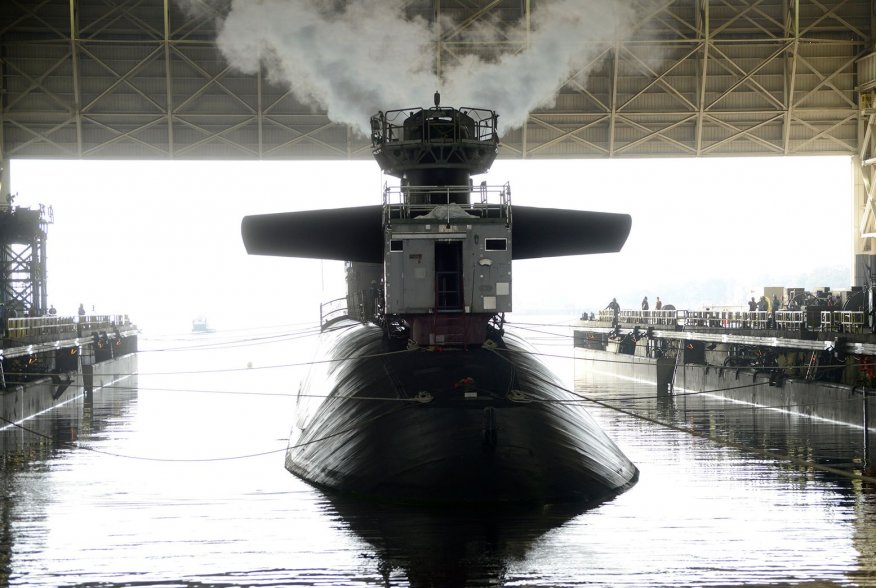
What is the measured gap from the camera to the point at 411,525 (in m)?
13.6

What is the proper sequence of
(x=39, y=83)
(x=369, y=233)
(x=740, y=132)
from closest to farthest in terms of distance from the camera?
(x=369, y=233) < (x=39, y=83) < (x=740, y=132)

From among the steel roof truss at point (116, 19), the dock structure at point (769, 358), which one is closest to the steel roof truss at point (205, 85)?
the steel roof truss at point (116, 19)

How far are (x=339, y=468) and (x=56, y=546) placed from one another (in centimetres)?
461

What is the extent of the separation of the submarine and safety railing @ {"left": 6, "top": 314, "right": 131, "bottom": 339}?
40.5 feet

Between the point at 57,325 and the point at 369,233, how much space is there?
786 inches

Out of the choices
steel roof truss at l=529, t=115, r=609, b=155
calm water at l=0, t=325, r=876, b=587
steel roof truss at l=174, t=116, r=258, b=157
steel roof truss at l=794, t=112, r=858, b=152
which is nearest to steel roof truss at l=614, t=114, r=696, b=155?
steel roof truss at l=529, t=115, r=609, b=155

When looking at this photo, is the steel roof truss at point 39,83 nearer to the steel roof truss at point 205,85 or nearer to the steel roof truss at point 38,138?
the steel roof truss at point 38,138

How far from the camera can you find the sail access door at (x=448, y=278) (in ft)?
60.9

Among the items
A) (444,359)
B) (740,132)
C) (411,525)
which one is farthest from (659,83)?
(411,525)

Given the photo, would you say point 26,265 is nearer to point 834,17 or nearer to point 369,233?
point 369,233

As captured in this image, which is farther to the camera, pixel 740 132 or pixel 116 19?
pixel 740 132

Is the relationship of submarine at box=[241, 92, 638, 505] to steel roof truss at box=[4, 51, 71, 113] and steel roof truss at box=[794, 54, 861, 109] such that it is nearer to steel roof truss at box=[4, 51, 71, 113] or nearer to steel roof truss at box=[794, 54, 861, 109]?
steel roof truss at box=[4, 51, 71, 113]

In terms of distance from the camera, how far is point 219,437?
2470cm

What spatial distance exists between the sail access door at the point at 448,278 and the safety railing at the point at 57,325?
16.3 meters
